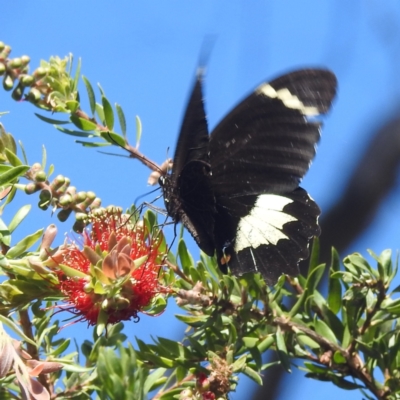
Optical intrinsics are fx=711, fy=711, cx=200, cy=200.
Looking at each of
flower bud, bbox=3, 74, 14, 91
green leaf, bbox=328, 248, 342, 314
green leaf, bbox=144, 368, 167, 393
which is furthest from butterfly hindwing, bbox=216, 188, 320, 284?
flower bud, bbox=3, 74, 14, 91

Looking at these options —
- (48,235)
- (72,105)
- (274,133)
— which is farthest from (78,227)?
(274,133)

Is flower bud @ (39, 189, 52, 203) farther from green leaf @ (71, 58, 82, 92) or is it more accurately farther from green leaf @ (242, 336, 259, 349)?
green leaf @ (242, 336, 259, 349)

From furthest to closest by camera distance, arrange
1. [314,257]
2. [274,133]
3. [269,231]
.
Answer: [269,231] < [274,133] < [314,257]

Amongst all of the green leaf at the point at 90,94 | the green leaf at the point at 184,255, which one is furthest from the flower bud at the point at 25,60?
the green leaf at the point at 184,255

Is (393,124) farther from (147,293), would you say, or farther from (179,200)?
(147,293)

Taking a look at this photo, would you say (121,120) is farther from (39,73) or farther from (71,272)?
(71,272)

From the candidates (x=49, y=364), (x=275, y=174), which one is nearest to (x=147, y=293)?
(x=49, y=364)
